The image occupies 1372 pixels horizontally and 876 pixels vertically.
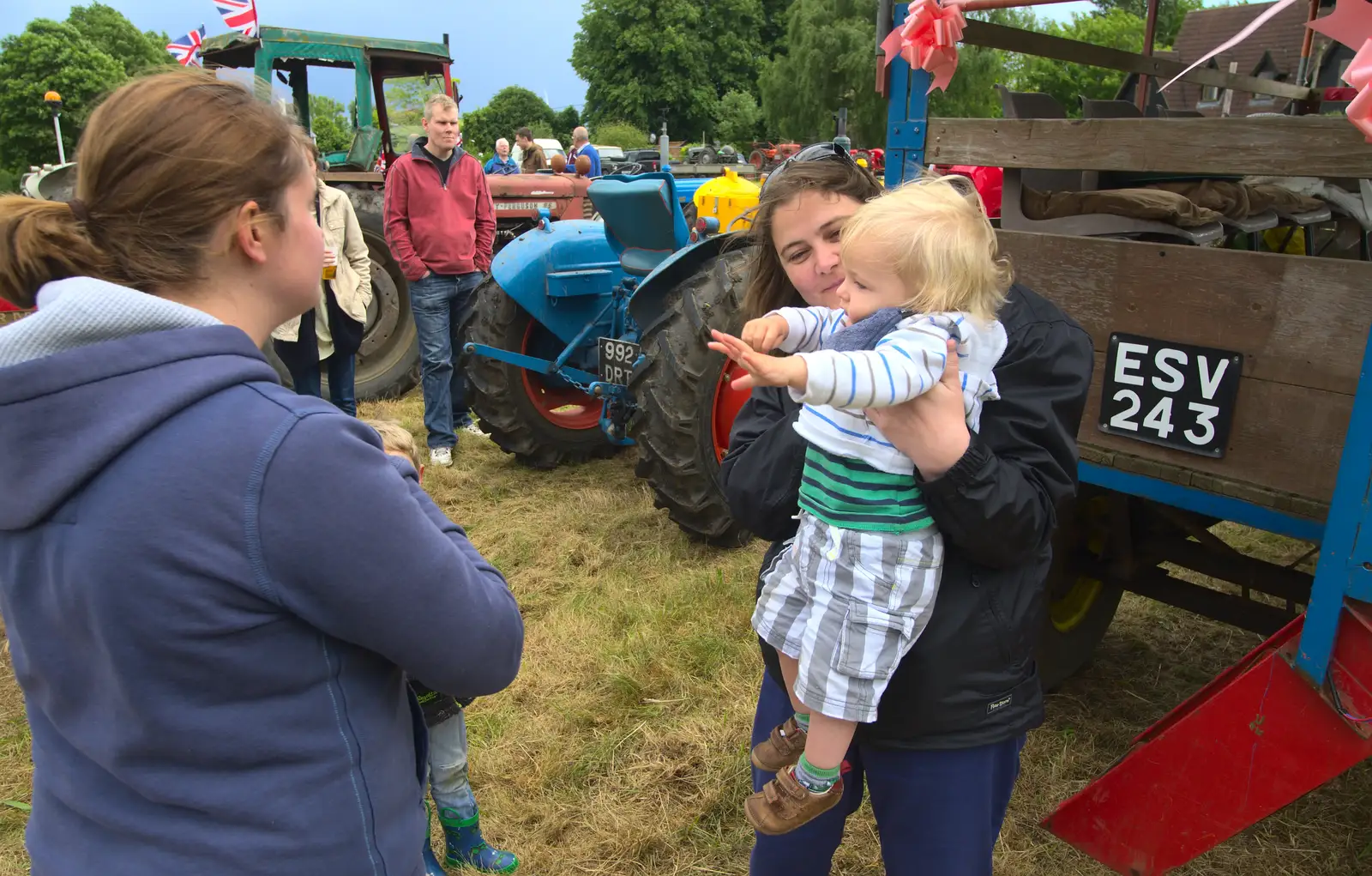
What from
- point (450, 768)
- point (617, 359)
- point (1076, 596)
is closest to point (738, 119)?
point (617, 359)

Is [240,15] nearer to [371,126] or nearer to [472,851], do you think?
[371,126]

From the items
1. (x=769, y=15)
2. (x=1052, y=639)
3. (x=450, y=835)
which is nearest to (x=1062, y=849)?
(x=1052, y=639)

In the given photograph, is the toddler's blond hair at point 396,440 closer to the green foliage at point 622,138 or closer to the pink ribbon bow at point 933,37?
the pink ribbon bow at point 933,37

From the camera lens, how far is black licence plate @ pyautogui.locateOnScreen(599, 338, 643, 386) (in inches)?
163

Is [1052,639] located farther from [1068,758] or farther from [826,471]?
[826,471]

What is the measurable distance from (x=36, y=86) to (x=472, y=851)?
3580cm

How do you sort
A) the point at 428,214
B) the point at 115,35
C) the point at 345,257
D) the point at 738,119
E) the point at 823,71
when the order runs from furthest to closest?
the point at 738,119
the point at 115,35
the point at 823,71
the point at 428,214
the point at 345,257

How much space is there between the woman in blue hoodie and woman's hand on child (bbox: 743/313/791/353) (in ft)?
1.85

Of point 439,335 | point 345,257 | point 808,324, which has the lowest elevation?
point 439,335

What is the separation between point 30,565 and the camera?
36.5 inches

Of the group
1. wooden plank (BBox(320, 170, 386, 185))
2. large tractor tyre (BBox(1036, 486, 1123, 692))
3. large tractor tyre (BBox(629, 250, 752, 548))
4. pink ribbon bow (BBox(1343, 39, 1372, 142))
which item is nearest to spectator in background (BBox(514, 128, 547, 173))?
wooden plank (BBox(320, 170, 386, 185))

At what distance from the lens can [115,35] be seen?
42.4 metres

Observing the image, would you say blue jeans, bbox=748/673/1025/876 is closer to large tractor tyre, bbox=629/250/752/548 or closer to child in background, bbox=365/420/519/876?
child in background, bbox=365/420/519/876

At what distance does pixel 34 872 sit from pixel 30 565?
380 mm
